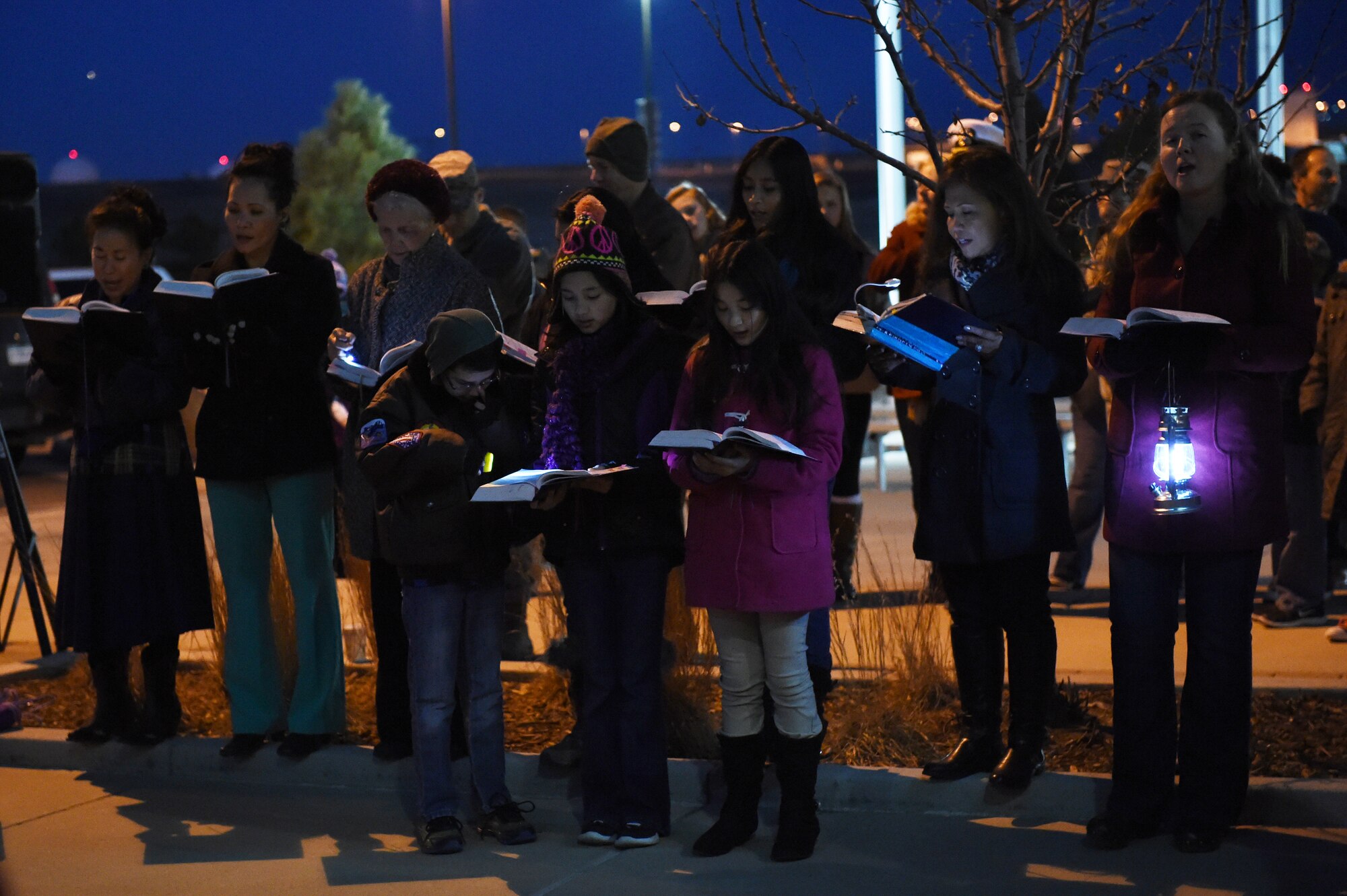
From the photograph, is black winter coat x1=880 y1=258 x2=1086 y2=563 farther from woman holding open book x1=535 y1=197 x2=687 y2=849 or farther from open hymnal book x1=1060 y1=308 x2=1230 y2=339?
woman holding open book x1=535 y1=197 x2=687 y2=849

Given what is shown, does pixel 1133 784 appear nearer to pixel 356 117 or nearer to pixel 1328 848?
pixel 1328 848

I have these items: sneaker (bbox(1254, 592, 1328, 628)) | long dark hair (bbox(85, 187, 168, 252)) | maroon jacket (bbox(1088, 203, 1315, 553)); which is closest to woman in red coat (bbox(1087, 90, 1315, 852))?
maroon jacket (bbox(1088, 203, 1315, 553))

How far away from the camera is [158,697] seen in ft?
20.7

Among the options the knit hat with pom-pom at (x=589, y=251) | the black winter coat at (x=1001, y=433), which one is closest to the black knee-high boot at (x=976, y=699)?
the black winter coat at (x=1001, y=433)

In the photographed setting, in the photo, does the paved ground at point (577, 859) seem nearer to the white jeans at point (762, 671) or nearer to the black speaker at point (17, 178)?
the white jeans at point (762, 671)

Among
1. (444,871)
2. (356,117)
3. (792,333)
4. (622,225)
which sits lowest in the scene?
(444,871)

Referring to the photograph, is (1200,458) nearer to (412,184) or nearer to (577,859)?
(577,859)

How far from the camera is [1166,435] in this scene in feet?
15.1

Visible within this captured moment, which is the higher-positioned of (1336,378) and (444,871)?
(1336,378)

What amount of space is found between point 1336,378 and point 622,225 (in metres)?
3.73

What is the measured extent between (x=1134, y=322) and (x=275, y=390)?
322cm

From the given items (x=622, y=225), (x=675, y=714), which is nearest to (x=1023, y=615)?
(x=675, y=714)

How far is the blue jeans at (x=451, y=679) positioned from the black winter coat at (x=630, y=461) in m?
0.36

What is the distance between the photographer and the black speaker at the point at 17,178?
814 cm
